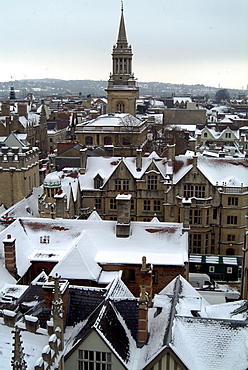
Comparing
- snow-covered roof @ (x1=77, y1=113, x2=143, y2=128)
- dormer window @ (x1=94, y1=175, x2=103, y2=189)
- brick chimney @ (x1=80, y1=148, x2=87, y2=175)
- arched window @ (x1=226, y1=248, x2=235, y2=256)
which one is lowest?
arched window @ (x1=226, y1=248, x2=235, y2=256)

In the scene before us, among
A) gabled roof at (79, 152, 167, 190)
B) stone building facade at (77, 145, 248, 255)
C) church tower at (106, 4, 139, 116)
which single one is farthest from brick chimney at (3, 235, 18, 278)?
church tower at (106, 4, 139, 116)

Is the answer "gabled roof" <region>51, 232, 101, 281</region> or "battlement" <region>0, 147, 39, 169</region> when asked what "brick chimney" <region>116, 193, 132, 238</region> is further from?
"battlement" <region>0, 147, 39, 169</region>

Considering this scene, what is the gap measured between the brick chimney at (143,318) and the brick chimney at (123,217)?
12.5 m

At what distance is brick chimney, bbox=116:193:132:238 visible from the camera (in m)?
31.2

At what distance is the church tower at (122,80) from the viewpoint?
8888 centimetres

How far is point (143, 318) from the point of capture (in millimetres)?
18766

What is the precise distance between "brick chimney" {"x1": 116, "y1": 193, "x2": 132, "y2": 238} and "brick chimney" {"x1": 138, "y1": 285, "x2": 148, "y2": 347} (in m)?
12.5

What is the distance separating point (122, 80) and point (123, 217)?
203 ft

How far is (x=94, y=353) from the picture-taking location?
58.5 ft

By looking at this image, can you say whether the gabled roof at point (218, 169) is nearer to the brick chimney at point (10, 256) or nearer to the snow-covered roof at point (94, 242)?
the snow-covered roof at point (94, 242)

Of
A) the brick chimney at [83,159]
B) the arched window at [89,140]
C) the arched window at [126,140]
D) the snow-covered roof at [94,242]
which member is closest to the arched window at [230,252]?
the snow-covered roof at [94,242]

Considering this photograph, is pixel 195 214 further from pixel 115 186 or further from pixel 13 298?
pixel 13 298

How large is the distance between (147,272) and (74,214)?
72.9 feet

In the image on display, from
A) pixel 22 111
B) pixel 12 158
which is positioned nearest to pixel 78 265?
pixel 12 158
